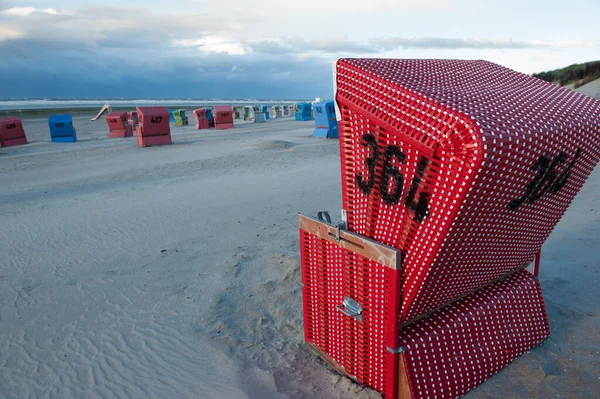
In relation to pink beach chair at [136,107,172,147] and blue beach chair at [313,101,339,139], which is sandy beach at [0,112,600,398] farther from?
blue beach chair at [313,101,339,139]

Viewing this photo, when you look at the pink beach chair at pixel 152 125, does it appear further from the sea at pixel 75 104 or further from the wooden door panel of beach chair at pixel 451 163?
the sea at pixel 75 104

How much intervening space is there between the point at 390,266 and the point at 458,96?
44.5 inches

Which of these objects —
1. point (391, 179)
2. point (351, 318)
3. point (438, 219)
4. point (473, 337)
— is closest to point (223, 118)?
point (351, 318)

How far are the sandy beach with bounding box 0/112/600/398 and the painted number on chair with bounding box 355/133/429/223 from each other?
1.55 meters

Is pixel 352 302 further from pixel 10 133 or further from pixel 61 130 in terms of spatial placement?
pixel 61 130

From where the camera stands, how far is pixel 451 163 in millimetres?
2113

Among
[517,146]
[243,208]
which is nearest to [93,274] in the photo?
[243,208]

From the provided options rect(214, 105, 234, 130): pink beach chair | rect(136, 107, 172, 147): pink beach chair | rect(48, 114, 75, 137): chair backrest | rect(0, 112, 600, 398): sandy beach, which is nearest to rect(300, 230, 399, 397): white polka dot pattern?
rect(0, 112, 600, 398): sandy beach

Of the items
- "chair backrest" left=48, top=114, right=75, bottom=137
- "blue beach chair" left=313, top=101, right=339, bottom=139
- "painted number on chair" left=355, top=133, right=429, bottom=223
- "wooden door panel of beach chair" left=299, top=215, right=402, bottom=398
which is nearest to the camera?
"painted number on chair" left=355, top=133, right=429, bottom=223

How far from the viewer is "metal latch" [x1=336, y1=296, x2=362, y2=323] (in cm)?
302

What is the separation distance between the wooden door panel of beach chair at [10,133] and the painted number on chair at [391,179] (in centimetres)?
2582

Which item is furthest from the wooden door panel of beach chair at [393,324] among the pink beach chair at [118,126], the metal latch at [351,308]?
the pink beach chair at [118,126]

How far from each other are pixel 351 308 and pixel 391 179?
108 cm

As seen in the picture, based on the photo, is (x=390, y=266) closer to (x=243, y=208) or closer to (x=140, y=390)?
(x=140, y=390)
